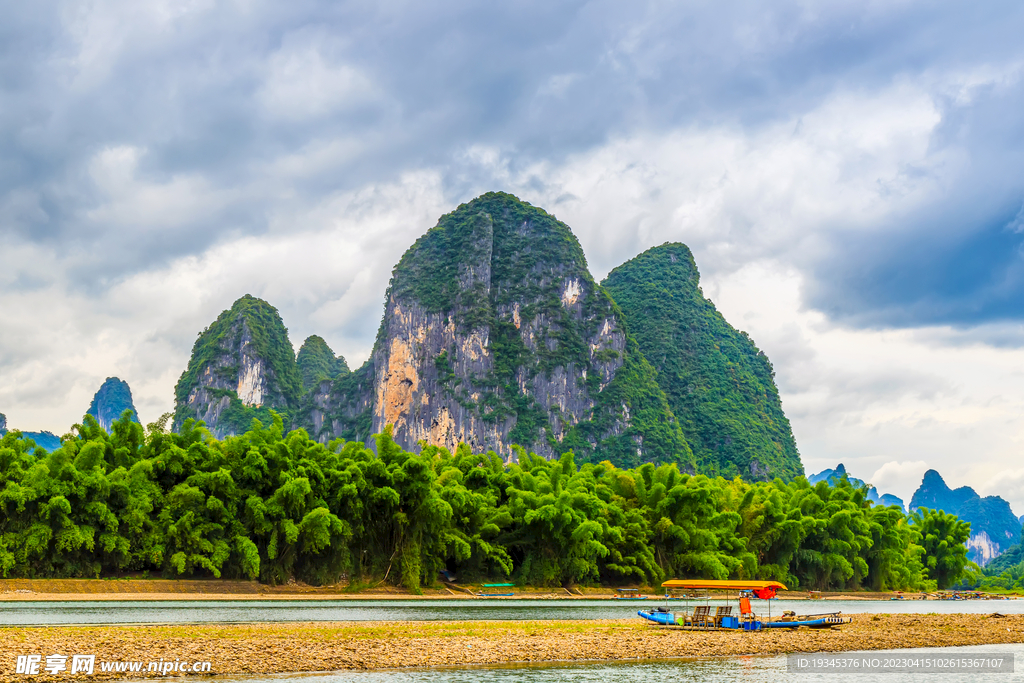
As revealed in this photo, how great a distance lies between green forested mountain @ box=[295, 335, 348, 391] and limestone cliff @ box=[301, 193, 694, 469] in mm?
32644

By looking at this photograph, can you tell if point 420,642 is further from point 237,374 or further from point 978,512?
point 978,512

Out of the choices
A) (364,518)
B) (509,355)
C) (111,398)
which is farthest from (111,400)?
(364,518)

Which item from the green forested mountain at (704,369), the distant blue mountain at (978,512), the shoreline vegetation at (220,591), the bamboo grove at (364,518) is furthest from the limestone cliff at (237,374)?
the distant blue mountain at (978,512)

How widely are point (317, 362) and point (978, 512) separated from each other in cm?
12154

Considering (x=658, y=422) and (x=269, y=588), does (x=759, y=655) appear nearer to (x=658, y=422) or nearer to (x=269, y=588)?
(x=269, y=588)

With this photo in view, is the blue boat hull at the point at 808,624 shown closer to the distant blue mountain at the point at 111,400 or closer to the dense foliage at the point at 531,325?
the dense foliage at the point at 531,325

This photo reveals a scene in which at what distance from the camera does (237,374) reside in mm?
115562

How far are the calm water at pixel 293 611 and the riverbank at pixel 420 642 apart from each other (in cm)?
264

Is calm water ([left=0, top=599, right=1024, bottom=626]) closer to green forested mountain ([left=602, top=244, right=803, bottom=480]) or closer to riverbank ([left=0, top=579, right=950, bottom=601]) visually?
riverbank ([left=0, top=579, right=950, bottom=601])

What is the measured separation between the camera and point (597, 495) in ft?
148

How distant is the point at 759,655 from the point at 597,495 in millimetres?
26134

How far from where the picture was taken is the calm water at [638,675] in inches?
563

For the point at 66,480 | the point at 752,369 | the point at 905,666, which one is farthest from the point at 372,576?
the point at 752,369

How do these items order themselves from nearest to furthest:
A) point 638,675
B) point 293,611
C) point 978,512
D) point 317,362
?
point 638,675 → point 293,611 → point 317,362 → point 978,512
